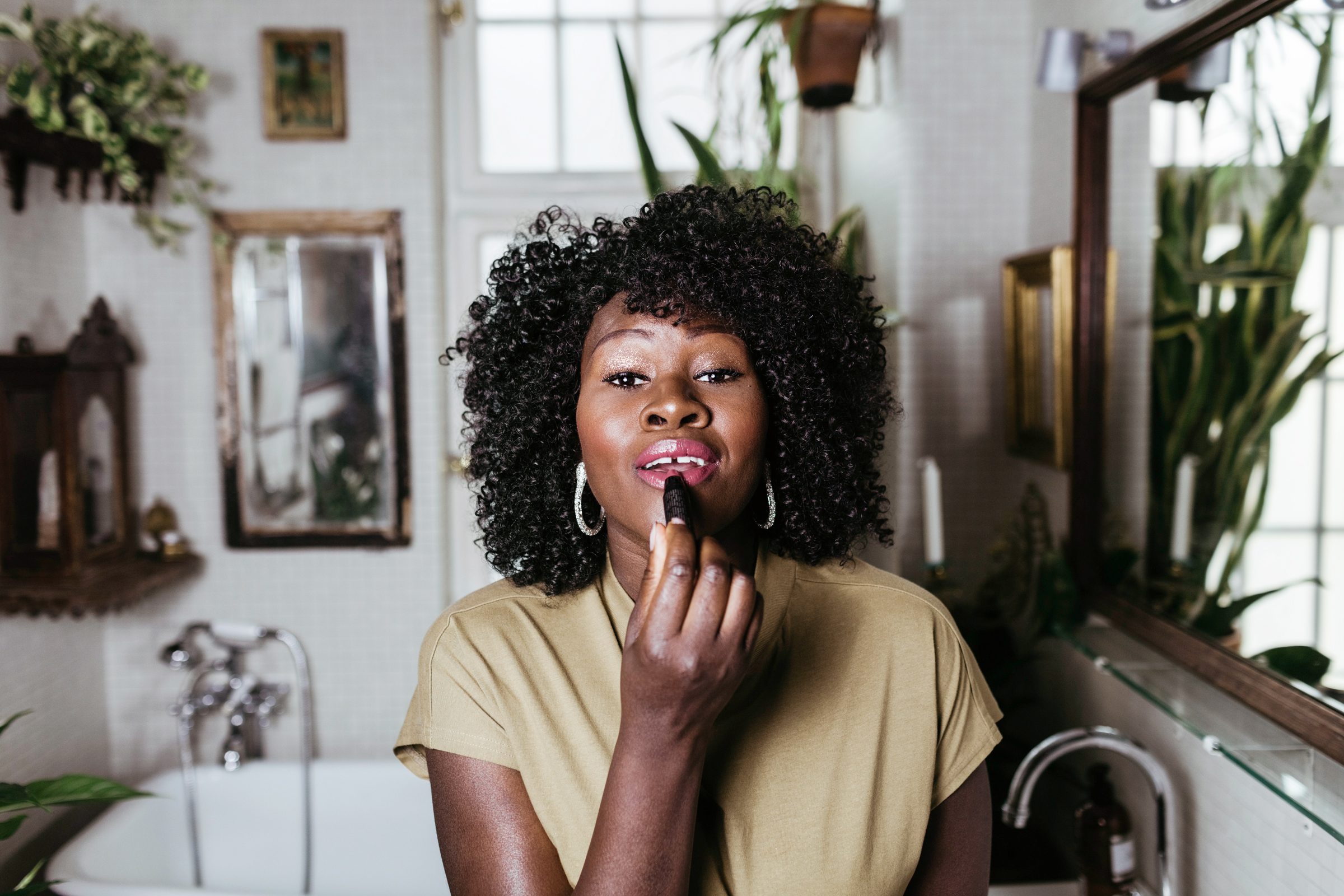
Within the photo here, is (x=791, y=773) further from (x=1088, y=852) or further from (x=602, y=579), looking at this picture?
(x=1088, y=852)

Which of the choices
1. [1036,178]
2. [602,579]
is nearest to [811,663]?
[602,579]

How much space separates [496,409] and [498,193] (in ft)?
5.74

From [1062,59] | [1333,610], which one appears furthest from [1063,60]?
[1333,610]

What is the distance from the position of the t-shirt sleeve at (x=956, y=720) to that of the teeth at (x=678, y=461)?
1.01ft

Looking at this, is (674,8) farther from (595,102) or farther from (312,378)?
(312,378)

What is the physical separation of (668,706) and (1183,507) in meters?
0.98

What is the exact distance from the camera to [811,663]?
0.95 m

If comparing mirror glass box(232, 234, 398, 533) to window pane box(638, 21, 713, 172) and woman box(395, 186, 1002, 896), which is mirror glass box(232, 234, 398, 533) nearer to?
window pane box(638, 21, 713, 172)

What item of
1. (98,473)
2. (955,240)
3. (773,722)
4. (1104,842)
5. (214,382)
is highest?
(955,240)

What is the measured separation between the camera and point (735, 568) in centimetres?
78

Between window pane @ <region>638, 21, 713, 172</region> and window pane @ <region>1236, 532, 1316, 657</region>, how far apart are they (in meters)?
1.78

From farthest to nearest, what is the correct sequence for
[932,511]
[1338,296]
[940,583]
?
[940,583] → [932,511] → [1338,296]

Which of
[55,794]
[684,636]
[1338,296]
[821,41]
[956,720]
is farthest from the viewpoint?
[821,41]

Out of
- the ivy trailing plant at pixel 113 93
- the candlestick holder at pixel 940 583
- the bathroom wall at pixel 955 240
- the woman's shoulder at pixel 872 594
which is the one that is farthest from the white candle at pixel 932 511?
the ivy trailing plant at pixel 113 93
